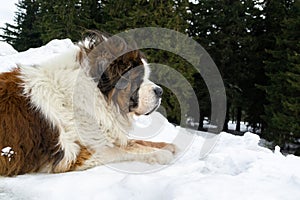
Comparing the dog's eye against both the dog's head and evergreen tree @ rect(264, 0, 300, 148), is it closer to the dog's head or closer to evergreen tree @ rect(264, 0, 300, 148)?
the dog's head

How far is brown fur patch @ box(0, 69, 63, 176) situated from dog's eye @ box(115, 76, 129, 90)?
92 cm

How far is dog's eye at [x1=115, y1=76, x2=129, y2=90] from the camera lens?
378 centimetres

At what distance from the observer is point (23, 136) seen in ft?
10.4

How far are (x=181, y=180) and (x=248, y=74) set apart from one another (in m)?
19.6

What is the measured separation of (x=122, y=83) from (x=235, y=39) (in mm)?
18155

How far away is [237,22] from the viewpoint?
66.9 ft

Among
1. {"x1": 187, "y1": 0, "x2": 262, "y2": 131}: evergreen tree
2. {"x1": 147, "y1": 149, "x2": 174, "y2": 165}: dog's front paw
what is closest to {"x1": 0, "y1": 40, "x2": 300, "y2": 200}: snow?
{"x1": 147, "y1": 149, "x2": 174, "y2": 165}: dog's front paw

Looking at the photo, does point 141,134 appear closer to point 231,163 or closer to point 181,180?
point 231,163

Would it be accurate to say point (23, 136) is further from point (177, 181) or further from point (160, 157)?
point (177, 181)

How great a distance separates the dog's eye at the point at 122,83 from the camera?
3777 mm

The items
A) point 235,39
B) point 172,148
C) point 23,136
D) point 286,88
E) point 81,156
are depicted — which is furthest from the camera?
point 235,39

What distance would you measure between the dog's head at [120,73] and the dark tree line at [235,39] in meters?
11.5

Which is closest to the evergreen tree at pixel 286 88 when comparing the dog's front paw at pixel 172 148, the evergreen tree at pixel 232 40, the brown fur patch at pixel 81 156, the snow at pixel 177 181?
the evergreen tree at pixel 232 40

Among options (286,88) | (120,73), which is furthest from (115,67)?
(286,88)
